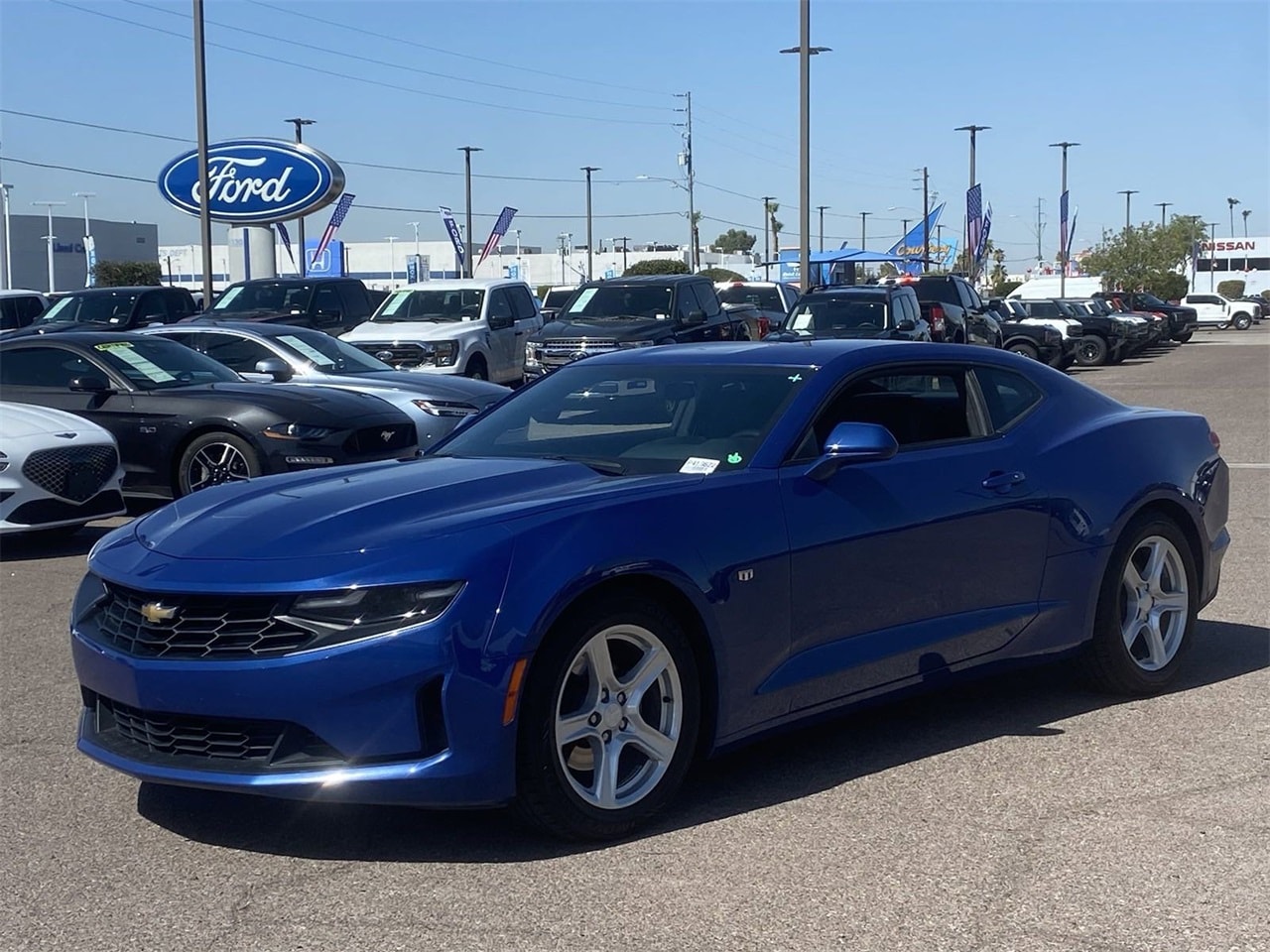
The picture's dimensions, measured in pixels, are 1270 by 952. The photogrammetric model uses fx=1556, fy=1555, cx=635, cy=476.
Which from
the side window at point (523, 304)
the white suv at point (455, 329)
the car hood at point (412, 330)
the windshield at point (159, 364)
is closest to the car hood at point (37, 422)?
the windshield at point (159, 364)

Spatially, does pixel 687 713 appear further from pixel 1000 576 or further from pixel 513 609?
pixel 1000 576

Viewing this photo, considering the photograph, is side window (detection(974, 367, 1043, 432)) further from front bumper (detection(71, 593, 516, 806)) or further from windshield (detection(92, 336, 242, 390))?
windshield (detection(92, 336, 242, 390))

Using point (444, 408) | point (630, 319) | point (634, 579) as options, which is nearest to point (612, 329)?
point (630, 319)

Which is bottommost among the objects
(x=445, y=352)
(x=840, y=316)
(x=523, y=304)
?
(x=445, y=352)

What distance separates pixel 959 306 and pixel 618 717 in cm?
2675

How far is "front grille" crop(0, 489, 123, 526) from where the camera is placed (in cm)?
1017

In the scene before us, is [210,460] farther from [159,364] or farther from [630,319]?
[630,319]

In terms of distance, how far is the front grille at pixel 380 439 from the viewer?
11.4 m

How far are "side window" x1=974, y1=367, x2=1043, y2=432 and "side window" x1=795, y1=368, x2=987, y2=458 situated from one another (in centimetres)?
9

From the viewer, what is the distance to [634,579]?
4664 mm

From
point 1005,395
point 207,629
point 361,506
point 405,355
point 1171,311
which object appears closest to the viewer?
point 207,629

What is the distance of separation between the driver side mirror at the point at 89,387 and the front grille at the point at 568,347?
32.5 feet

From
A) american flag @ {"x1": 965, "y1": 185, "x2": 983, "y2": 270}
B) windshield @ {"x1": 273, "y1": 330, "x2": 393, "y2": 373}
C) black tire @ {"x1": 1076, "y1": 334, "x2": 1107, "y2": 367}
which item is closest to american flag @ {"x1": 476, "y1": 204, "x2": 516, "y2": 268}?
american flag @ {"x1": 965, "y1": 185, "x2": 983, "y2": 270}

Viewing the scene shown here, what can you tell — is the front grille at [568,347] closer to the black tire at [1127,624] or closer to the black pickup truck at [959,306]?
the black pickup truck at [959,306]
